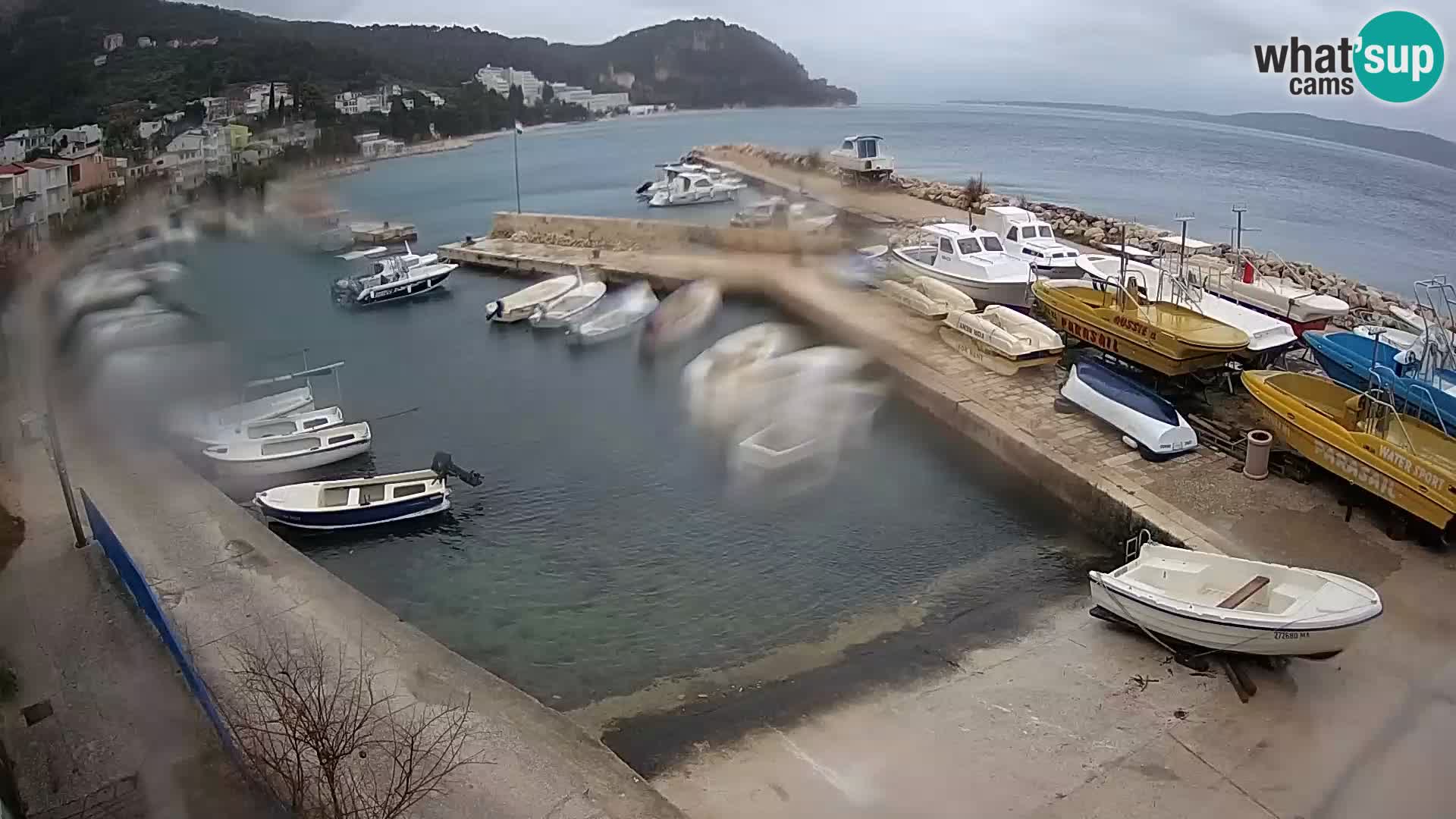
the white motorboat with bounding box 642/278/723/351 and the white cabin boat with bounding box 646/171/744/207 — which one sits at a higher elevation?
the white cabin boat with bounding box 646/171/744/207

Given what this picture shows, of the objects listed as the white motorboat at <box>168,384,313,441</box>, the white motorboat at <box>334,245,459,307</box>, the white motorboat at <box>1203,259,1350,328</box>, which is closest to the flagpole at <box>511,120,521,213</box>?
the white motorboat at <box>334,245,459,307</box>

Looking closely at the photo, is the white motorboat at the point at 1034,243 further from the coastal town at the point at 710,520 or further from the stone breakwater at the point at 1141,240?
the stone breakwater at the point at 1141,240

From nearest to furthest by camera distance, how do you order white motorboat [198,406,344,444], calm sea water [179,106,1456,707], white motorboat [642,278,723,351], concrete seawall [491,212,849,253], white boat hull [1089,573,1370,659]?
white boat hull [1089,573,1370,659]
calm sea water [179,106,1456,707]
white motorboat [198,406,344,444]
white motorboat [642,278,723,351]
concrete seawall [491,212,849,253]

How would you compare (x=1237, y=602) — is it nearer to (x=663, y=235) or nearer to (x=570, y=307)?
(x=570, y=307)

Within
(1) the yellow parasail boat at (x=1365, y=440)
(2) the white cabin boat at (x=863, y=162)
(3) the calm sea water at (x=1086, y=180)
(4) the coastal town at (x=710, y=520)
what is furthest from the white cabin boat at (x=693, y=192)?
(1) the yellow parasail boat at (x=1365, y=440)

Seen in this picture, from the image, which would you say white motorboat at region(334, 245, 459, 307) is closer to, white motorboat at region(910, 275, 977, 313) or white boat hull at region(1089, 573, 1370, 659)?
white motorboat at region(910, 275, 977, 313)

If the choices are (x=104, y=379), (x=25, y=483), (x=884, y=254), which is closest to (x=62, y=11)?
(x=104, y=379)

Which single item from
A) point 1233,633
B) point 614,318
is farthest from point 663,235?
point 1233,633
